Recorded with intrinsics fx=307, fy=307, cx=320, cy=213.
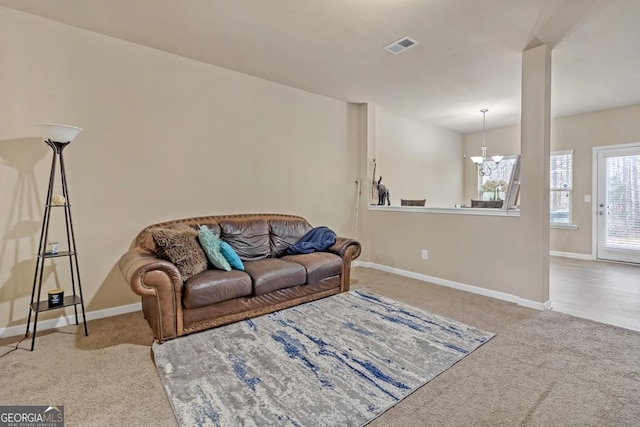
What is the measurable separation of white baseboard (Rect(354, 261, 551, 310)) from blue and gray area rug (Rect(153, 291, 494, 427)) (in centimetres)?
107

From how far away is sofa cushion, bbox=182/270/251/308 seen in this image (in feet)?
8.37

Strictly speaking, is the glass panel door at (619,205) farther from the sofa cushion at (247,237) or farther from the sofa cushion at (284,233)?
the sofa cushion at (247,237)

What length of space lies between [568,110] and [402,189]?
10.5 ft

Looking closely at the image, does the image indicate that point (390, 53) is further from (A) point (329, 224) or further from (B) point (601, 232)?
(B) point (601, 232)

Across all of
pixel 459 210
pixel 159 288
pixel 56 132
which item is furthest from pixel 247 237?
pixel 459 210

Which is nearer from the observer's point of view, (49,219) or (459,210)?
(49,219)

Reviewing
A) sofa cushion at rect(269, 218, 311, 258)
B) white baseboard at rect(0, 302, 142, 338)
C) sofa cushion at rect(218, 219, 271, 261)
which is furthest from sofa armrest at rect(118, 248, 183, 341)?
sofa cushion at rect(269, 218, 311, 258)

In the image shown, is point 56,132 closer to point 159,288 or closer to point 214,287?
point 159,288

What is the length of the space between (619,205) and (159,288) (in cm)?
721

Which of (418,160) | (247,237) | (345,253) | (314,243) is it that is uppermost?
(418,160)

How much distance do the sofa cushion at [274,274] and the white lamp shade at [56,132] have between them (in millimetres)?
1877

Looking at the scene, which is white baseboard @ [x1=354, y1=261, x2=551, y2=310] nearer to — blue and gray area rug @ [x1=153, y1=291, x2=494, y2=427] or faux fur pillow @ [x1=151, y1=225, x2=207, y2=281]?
blue and gray area rug @ [x1=153, y1=291, x2=494, y2=427]

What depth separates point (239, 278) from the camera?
2834 mm

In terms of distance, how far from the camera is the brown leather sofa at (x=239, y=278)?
96.9 inches
